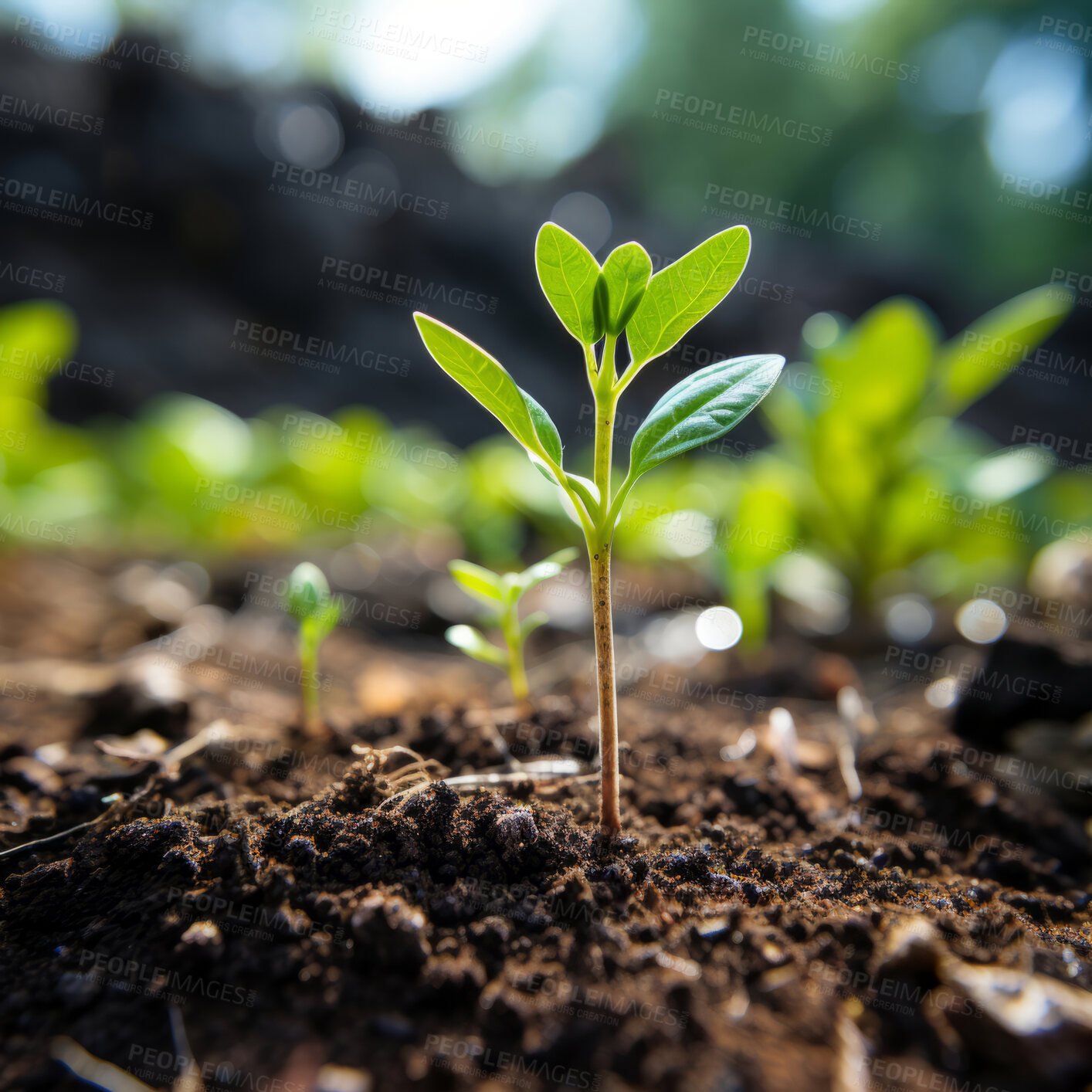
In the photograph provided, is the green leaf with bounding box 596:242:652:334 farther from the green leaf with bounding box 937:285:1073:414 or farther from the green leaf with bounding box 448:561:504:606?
the green leaf with bounding box 937:285:1073:414

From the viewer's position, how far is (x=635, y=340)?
2.24ft

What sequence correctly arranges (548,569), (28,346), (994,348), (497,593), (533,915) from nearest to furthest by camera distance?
(533,915) < (548,569) < (497,593) < (994,348) < (28,346)

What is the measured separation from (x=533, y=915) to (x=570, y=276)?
0.62 m

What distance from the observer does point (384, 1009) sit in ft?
1.73

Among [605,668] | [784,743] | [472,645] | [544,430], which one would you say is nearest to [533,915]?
[605,668]

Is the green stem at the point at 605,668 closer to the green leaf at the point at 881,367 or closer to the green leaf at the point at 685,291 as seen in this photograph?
the green leaf at the point at 685,291

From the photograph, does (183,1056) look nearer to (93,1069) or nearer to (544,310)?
(93,1069)

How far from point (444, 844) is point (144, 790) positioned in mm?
423

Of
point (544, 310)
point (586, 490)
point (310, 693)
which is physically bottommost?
point (310, 693)

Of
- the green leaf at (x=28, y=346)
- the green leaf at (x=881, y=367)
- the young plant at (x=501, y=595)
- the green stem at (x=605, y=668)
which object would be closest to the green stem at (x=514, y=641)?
the young plant at (x=501, y=595)

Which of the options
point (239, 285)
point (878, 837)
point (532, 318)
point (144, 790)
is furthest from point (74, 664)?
point (532, 318)

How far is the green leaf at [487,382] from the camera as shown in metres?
0.62

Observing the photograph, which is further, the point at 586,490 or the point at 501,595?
the point at 501,595

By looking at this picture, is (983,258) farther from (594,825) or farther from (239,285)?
(594,825)
